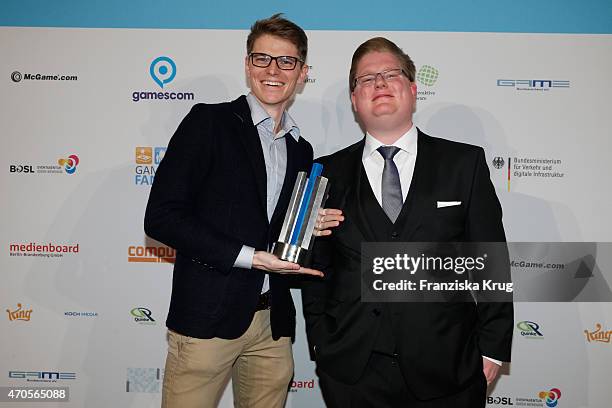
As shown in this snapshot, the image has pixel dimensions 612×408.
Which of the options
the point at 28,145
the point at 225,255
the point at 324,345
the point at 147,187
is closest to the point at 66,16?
the point at 28,145

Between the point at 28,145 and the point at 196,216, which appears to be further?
the point at 28,145

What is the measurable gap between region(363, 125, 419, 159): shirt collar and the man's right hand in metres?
0.54

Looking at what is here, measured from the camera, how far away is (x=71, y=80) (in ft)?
9.34

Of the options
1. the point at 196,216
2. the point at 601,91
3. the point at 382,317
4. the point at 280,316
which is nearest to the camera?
the point at 382,317

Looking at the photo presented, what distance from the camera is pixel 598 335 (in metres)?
2.75

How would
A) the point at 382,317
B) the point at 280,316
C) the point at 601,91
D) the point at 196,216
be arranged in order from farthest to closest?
the point at 601,91 < the point at 280,316 < the point at 196,216 < the point at 382,317

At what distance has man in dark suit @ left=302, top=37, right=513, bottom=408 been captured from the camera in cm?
171

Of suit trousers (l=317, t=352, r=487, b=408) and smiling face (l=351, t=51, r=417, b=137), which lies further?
smiling face (l=351, t=51, r=417, b=137)

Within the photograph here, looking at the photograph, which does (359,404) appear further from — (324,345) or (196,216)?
(196,216)

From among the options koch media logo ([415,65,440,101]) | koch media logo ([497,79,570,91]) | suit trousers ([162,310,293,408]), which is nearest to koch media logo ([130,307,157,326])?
suit trousers ([162,310,293,408])

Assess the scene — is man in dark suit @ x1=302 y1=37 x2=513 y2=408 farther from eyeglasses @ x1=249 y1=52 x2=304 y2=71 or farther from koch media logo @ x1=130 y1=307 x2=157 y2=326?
koch media logo @ x1=130 y1=307 x2=157 y2=326

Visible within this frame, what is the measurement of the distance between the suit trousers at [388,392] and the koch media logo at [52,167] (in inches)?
83.7

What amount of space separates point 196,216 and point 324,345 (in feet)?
2.34

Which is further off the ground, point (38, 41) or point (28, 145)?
point (38, 41)
